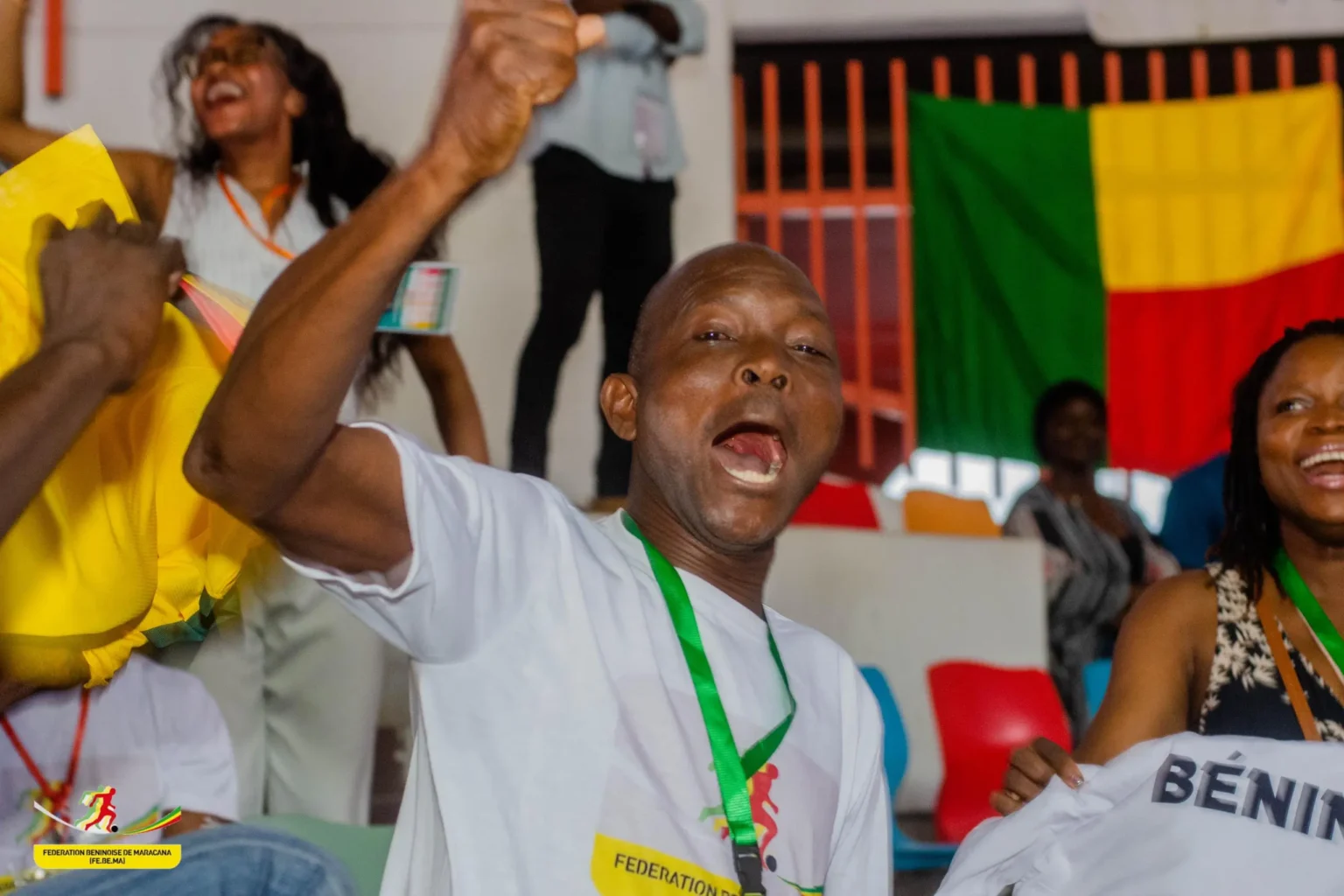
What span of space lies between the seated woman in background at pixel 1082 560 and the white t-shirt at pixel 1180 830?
2.27 meters

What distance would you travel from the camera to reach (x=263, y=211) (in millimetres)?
3619

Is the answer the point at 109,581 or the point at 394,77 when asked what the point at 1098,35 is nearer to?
the point at 394,77

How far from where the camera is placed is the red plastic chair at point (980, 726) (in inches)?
145

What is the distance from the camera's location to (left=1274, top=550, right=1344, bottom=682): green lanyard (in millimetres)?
2385

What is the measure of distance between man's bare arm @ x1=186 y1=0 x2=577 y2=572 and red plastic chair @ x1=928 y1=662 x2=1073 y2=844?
8.57ft

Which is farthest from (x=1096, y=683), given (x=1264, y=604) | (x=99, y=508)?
(x=99, y=508)

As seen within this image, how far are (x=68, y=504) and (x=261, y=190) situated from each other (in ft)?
6.48

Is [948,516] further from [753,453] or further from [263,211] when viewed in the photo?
[753,453]

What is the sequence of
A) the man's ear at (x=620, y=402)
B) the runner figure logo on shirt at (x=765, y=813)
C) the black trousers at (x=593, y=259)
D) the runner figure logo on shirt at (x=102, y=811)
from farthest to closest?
the black trousers at (x=593, y=259), the man's ear at (x=620, y=402), the runner figure logo on shirt at (x=102, y=811), the runner figure logo on shirt at (x=765, y=813)

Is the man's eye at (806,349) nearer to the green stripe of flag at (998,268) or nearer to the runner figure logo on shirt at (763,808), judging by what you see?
the runner figure logo on shirt at (763,808)

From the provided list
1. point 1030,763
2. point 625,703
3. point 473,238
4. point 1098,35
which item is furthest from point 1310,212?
point 625,703

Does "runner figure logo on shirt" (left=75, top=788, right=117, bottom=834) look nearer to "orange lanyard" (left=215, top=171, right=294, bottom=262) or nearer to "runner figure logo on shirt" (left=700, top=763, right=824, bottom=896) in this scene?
"runner figure logo on shirt" (left=700, top=763, right=824, bottom=896)

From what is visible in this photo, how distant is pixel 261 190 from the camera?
3676 millimetres

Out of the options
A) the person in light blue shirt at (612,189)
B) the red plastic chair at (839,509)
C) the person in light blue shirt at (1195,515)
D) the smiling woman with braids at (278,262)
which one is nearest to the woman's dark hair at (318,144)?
the smiling woman with braids at (278,262)
